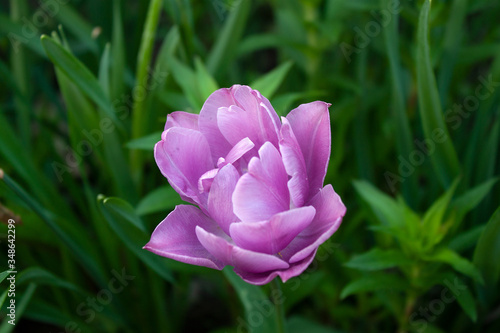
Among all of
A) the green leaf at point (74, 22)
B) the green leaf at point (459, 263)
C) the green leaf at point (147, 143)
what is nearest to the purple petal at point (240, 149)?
the green leaf at point (147, 143)

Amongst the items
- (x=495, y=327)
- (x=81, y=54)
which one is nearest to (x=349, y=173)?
(x=495, y=327)

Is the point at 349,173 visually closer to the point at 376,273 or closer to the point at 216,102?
the point at 376,273

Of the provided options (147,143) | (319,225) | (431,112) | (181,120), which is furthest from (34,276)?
(431,112)

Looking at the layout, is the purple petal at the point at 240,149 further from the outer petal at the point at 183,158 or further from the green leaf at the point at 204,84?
the green leaf at the point at 204,84

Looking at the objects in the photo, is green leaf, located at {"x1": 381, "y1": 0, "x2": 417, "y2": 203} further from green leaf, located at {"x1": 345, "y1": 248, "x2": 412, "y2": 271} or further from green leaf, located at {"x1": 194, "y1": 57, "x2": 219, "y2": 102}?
green leaf, located at {"x1": 194, "y1": 57, "x2": 219, "y2": 102}

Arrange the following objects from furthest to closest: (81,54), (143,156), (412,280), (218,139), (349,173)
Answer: (81,54), (349,173), (143,156), (412,280), (218,139)

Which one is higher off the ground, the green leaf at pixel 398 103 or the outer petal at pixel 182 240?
the outer petal at pixel 182 240

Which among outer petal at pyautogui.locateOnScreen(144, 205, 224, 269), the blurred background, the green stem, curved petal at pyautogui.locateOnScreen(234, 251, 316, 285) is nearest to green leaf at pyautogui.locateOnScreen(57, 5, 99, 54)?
the blurred background
